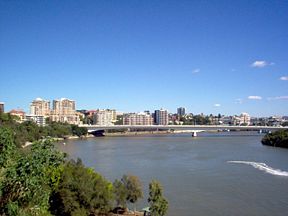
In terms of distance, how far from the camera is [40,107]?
190 ft

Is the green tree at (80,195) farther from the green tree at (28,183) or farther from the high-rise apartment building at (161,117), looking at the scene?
the high-rise apartment building at (161,117)

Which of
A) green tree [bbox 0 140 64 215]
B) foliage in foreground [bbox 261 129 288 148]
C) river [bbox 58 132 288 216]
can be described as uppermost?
green tree [bbox 0 140 64 215]

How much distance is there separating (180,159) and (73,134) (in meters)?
20.4

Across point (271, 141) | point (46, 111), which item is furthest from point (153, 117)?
point (271, 141)

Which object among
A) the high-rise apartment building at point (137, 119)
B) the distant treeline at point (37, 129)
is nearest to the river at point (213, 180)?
the distant treeline at point (37, 129)

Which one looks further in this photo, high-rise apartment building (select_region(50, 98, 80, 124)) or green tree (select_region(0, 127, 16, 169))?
high-rise apartment building (select_region(50, 98, 80, 124))

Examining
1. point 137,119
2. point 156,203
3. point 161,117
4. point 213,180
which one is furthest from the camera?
point 161,117

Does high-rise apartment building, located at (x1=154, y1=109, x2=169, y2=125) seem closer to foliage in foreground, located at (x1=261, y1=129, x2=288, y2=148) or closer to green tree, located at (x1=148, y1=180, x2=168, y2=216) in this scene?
foliage in foreground, located at (x1=261, y1=129, x2=288, y2=148)

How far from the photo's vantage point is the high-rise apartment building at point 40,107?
56475 mm

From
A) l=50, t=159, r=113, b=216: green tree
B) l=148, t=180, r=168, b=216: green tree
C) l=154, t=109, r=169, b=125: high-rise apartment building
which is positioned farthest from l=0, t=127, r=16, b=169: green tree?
l=154, t=109, r=169, b=125: high-rise apartment building

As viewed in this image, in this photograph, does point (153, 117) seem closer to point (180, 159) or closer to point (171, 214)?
point (180, 159)

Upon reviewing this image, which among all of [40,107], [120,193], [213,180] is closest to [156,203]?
[120,193]

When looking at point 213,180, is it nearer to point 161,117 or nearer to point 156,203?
point 156,203

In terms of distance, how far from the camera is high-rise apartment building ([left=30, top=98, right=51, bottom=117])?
185 ft
